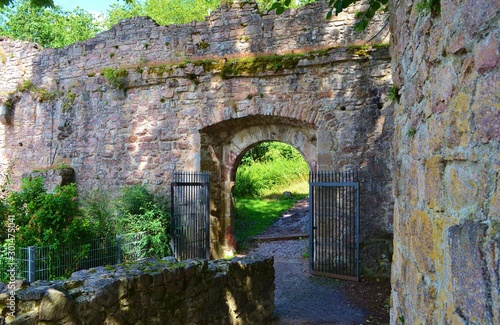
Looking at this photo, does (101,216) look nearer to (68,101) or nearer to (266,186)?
(68,101)

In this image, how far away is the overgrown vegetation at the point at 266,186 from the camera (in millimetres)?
13320

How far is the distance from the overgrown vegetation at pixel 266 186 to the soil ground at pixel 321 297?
374 cm

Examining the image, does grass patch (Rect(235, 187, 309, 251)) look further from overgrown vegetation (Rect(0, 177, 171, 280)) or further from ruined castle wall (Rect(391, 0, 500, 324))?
ruined castle wall (Rect(391, 0, 500, 324))

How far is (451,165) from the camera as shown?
1255 mm

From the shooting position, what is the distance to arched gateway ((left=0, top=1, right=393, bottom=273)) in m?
7.08

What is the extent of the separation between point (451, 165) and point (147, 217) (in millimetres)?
7083

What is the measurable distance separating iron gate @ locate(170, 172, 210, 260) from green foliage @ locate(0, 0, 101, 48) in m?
21.4

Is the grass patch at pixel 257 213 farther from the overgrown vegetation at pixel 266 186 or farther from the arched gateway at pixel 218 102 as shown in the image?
the arched gateway at pixel 218 102

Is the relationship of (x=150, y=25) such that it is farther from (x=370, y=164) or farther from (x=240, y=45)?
(x=370, y=164)

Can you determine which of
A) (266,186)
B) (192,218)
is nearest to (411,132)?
(192,218)

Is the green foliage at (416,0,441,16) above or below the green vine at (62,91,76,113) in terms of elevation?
below

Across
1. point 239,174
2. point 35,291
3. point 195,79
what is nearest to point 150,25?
point 195,79

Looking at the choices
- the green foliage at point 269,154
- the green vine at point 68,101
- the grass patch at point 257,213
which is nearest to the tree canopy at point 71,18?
the green foliage at point 269,154

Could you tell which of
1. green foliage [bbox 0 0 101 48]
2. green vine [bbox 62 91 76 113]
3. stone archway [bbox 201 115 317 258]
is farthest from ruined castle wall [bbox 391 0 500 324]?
green foliage [bbox 0 0 101 48]
